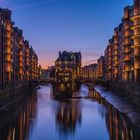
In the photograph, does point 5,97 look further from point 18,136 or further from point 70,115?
point 18,136

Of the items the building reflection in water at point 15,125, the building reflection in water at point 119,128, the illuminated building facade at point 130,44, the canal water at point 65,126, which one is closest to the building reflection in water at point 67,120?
the canal water at point 65,126

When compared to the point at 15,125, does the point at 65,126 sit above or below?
below

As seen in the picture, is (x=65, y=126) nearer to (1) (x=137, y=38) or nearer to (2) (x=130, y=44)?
(1) (x=137, y=38)

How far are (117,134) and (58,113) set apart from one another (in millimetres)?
26590

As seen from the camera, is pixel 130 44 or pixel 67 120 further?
pixel 130 44

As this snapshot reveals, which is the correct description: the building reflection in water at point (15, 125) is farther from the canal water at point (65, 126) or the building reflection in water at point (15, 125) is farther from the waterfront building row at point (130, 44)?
the waterfront building row at point (130, 44)

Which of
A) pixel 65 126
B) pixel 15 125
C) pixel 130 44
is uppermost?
pixel 130 44

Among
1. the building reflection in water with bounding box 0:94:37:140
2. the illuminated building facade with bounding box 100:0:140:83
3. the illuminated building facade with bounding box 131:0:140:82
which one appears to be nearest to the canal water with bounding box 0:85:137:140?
the building reflection in water with bounding box 0:94:37:140

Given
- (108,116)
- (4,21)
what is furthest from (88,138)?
(4,21)

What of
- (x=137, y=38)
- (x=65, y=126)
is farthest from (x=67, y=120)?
(x=137, y=38)

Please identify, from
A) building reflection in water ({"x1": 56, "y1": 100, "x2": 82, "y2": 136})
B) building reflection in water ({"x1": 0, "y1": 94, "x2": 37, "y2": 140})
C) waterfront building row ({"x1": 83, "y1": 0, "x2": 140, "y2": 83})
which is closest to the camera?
building reflection in water ({"x1": 0, "y1": 94, "x2": 37, "y2": 140})

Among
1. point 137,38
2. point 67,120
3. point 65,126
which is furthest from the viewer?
point 137,38

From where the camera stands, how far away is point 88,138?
47.6 meters

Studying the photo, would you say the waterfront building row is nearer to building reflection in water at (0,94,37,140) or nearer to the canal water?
the canal water
